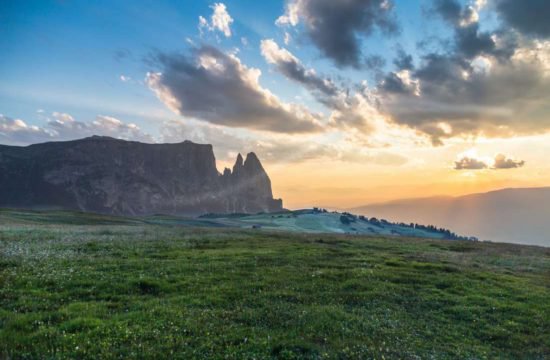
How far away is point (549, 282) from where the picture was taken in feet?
92.8

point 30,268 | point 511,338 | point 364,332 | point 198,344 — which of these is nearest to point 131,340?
Answer: point 198,344

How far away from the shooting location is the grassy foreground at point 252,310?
11406 mm

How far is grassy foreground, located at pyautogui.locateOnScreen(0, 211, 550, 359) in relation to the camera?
37.4 ft

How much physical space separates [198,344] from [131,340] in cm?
213

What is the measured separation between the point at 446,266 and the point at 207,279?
21.9 meters

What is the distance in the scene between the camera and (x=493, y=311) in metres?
18.9

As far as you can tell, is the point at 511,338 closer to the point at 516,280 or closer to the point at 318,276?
the point at 318,276

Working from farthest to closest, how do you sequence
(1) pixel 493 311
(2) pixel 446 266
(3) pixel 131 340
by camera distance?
(2) pixel 446 266, (1) pixel 493 311, (3) pixel 131 340

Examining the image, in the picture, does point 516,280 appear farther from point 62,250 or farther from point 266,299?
point 62,250

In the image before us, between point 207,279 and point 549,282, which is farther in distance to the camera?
point 549,282

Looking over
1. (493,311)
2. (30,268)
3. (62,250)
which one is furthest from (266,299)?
(62,250)

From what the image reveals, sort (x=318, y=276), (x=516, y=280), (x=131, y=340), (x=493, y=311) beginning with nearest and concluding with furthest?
1. (x=131, y=340)
2. (x=493, y=311)
3. (x=318, y=276)
4. (x=516, y=280)

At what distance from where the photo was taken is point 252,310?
15234 millimetres

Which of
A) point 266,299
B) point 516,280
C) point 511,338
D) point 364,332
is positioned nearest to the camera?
point 364,332
